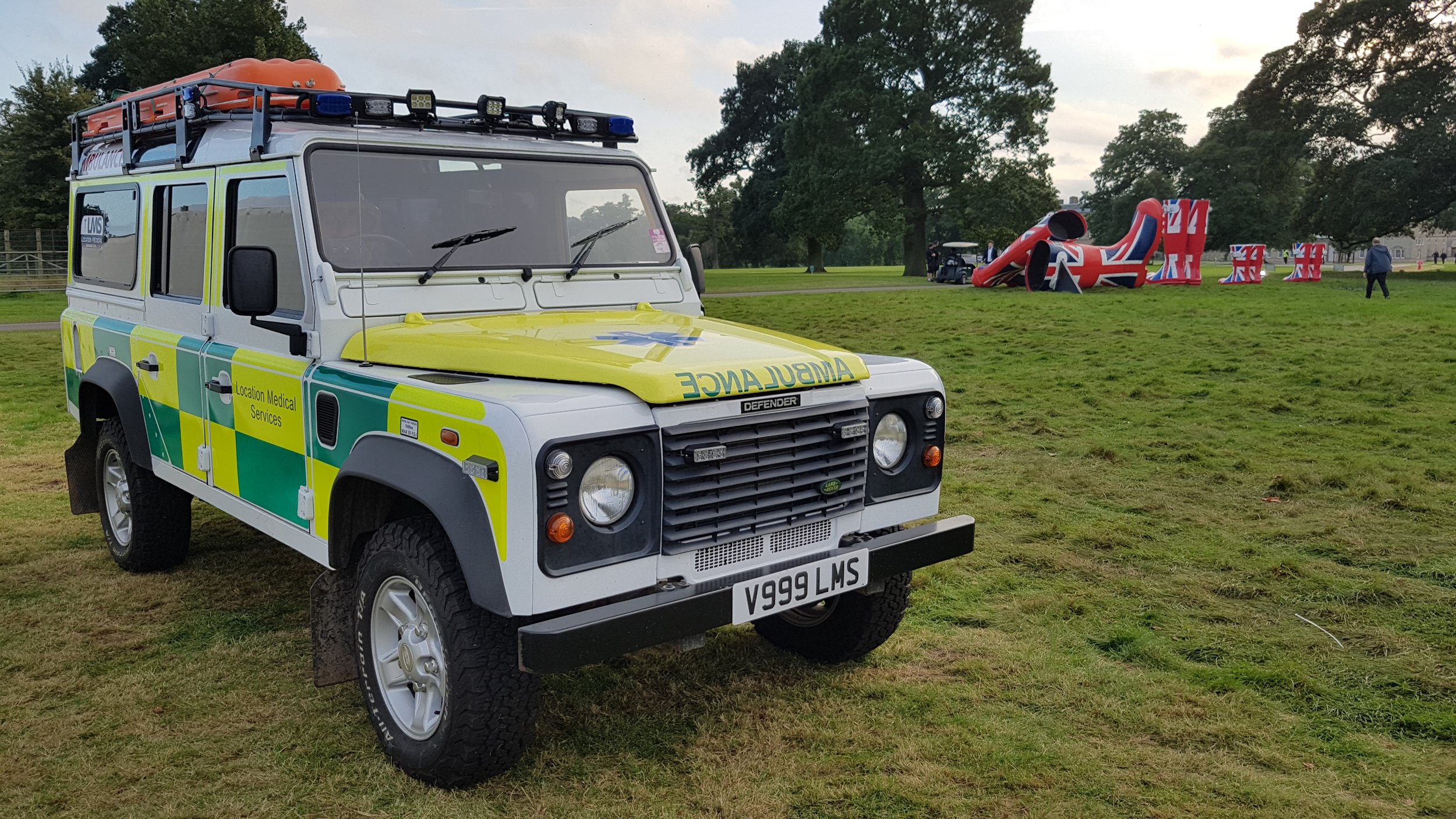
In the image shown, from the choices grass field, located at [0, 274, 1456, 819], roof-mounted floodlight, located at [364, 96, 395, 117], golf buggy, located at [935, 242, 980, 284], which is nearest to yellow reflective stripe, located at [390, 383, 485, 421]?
grass field, located at [0, 274, 1456, 819]

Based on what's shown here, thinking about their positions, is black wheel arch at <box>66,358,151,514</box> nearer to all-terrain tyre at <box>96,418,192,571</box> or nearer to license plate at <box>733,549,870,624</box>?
all-terrain tyre at <box>96,418,192,571</box>

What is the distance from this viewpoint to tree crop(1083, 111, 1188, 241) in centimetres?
7406

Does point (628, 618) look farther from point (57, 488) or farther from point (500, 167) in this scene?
point (57, 488)

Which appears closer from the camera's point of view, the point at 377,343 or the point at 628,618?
the point at 628,618

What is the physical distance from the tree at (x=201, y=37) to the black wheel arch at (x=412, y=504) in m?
37.9

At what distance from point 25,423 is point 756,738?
983 cm

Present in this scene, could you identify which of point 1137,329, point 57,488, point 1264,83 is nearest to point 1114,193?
point 1264,83

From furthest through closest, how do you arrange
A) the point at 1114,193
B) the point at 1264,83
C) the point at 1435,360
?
1. the point at 1114,193
2. the point at 1264,83
3. the point at 1435,360

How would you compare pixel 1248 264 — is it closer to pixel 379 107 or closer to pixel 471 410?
pixel 379 107

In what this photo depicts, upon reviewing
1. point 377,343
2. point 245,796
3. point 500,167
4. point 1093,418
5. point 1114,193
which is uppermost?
point 1114,193

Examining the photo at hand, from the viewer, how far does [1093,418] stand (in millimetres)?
10539

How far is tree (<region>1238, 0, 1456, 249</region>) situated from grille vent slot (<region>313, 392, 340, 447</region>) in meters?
46.7

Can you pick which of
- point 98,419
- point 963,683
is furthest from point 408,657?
point 98,419

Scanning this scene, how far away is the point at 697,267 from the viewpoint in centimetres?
542
